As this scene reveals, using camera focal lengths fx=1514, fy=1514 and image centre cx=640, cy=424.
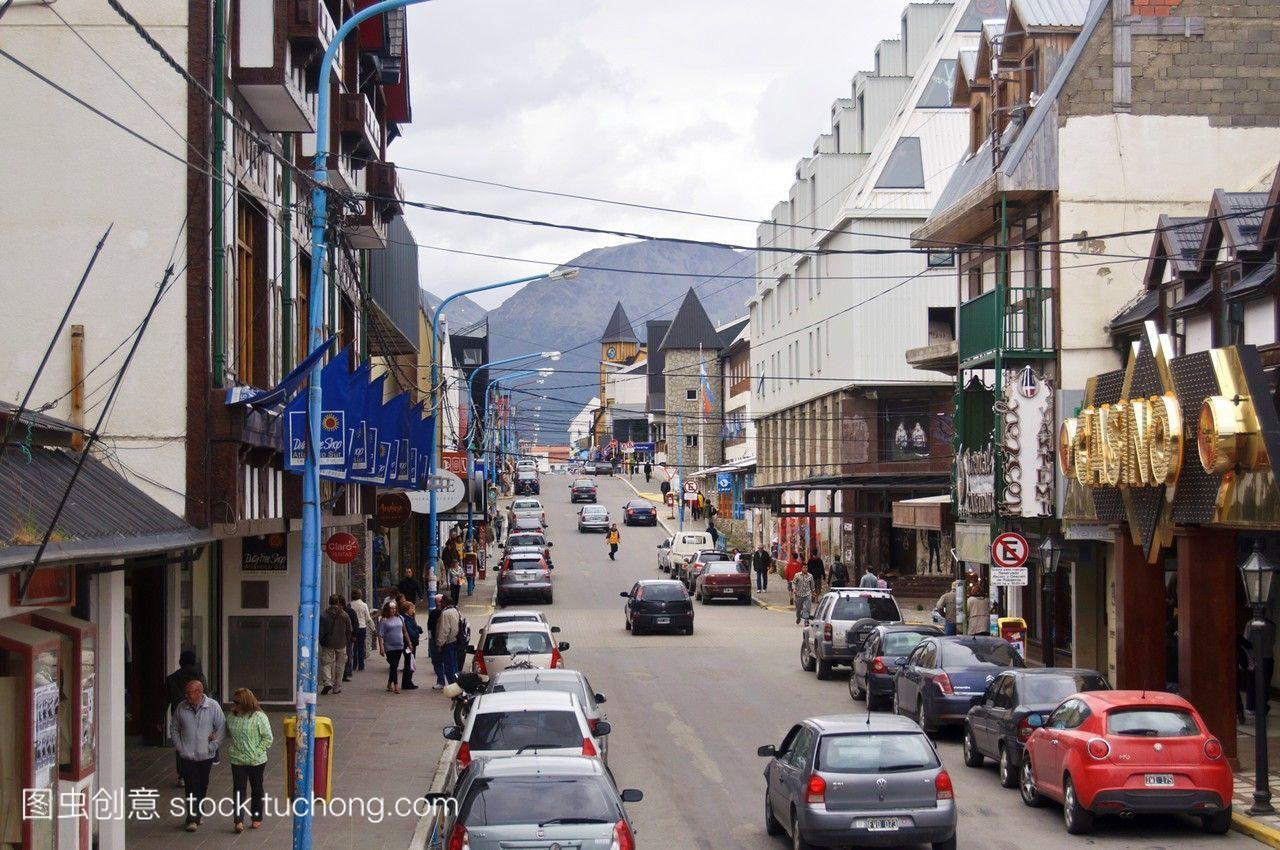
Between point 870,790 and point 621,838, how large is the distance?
3801 millimetres

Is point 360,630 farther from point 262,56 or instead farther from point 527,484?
point 527,484

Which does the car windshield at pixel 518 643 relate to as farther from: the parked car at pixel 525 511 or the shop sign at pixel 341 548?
the parked car at pixel 525 511

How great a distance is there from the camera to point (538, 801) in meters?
11.9

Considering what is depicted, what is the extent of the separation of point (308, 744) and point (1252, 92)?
76.2 feet

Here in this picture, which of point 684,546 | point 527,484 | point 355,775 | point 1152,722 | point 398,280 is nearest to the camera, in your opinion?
point 1152,722

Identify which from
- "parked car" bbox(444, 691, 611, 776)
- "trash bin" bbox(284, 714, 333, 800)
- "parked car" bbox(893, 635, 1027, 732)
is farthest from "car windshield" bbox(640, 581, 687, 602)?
"parked car" bbox(444, 691, 611, 776)

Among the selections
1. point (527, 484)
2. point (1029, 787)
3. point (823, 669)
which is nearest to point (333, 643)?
point (823, 669)

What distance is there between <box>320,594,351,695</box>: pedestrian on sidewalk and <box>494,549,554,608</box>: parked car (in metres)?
20.5

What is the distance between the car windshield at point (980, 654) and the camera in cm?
2316

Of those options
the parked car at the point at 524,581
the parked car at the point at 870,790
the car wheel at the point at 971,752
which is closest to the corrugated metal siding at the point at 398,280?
the parked car at the point at 524,581

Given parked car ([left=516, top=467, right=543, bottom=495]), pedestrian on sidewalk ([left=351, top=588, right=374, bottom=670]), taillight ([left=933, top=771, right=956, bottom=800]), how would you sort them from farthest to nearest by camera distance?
parked car ([left=516, top=467, right=543, bottom=495])
pedestrian on sidewalk ([left=351, top=588, right=374, bottom=670])
taillight ([left=933, top=771, right=956, bottom=800])

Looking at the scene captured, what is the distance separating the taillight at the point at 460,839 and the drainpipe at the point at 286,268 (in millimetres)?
10862

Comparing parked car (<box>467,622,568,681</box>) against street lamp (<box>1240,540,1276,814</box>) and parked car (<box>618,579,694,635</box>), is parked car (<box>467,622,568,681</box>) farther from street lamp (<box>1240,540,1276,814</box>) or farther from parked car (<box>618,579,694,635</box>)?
parked car (<box>618,579,694,635</box>)

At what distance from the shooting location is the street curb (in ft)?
52.0
